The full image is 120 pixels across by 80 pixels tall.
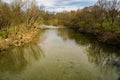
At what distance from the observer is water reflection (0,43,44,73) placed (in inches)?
723

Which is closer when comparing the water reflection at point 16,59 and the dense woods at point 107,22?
the water reflection at point 16,59

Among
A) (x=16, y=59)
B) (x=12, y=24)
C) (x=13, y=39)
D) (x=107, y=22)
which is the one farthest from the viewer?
(x=107, y=22)

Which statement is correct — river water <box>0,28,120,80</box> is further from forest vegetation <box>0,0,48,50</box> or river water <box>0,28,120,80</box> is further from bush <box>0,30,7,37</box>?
bush <box>0,30,7,37</box>

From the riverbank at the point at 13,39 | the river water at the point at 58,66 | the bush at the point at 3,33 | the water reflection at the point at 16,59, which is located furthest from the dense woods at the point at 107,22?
the bush at the point at 3,33

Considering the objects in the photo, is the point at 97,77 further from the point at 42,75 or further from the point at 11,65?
the point at 11,65

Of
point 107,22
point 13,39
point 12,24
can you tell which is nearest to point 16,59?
point 13,39

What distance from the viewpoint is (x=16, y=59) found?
863 inches

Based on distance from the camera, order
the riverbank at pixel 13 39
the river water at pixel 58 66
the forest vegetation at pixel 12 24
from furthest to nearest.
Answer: the forest vegetation at pixel 12 24
the riverbank at pixel 13 39
the river water at pixel 58 66

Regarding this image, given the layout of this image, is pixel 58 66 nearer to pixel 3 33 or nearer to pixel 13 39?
pixel 13 39

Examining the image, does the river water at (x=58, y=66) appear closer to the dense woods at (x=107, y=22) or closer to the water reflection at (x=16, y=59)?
the water reflection at (x=16, y=59)

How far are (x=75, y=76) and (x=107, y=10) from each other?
90.7 ft

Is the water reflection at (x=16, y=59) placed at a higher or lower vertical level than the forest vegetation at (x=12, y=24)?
lower

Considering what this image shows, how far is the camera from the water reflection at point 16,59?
18.4 meters

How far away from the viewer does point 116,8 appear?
37.4 meters
